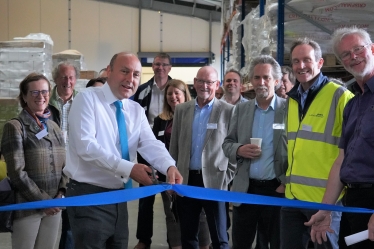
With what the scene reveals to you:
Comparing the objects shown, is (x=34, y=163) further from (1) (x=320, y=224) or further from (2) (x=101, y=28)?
(2) (x=101, y=28)

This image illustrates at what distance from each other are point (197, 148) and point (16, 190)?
1.45 metres

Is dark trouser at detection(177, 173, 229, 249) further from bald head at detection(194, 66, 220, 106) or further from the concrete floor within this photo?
the concrete floor

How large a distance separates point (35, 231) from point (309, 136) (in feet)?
6.01

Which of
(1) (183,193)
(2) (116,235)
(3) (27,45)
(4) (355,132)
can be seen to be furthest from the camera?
(3) (27,45)

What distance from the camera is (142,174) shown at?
2.48 meters

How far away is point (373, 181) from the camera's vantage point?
2438 millimetres

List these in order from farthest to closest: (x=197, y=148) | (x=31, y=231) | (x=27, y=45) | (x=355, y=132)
→ (x=27, y=45) → (x=197, y=148) → (x=31, y=231) → (x=355, y=132)

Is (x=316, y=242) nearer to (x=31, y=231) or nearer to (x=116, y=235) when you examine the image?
(x=116, y=235)

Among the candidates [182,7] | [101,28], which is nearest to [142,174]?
[101,28]

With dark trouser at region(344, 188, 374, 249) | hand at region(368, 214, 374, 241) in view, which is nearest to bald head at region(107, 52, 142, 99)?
dark trouser at region(344, 188, 374, 249)

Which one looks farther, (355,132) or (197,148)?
(197,148)

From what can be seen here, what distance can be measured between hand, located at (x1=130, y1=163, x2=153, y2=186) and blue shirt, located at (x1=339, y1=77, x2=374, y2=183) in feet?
3.06

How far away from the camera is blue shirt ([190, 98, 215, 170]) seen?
4.19 m

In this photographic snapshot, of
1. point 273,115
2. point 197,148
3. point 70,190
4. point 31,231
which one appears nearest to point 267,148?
point 273,115
